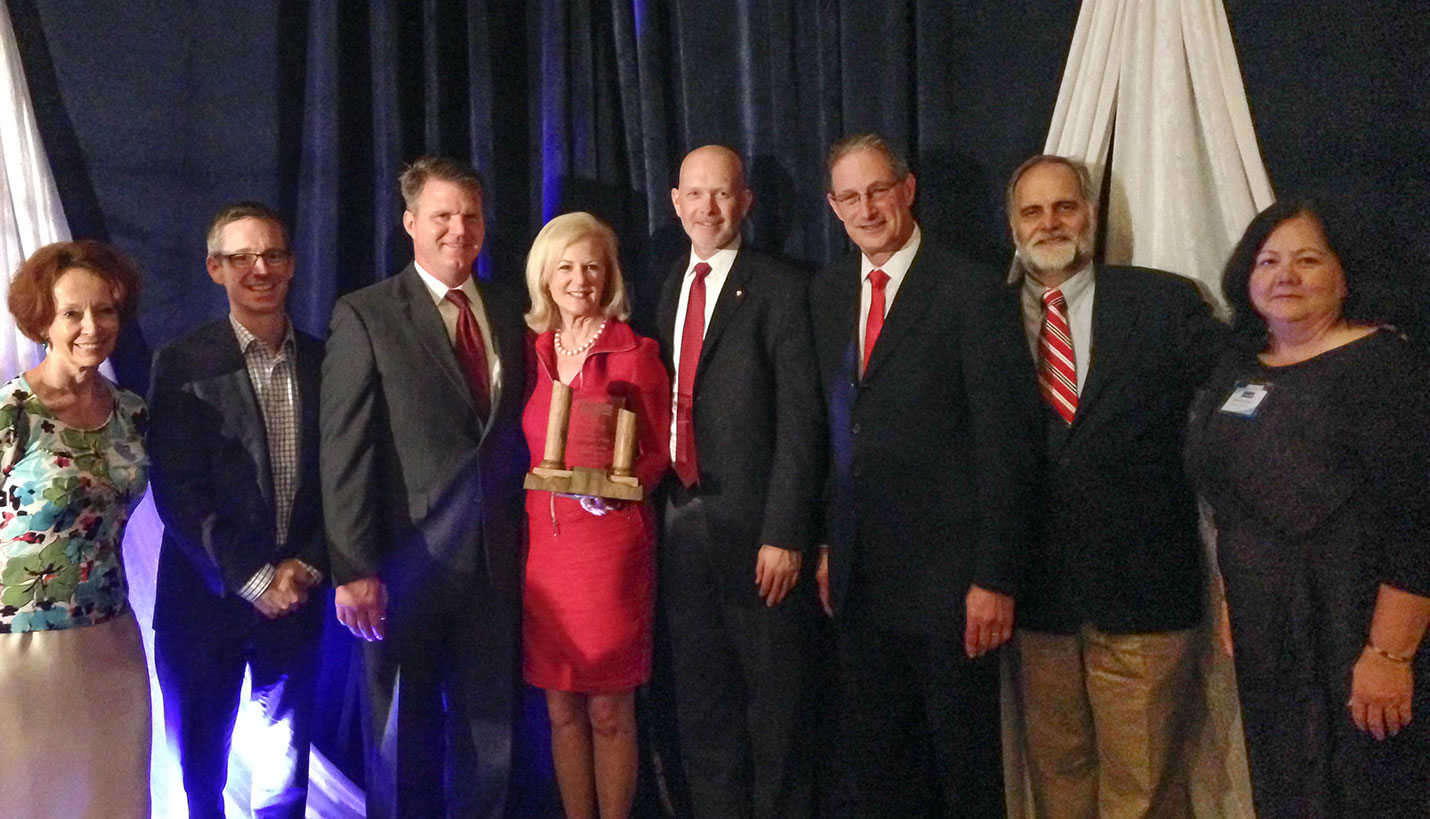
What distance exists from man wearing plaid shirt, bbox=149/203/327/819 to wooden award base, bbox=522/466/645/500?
622 mm

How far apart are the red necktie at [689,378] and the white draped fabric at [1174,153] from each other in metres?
0.97

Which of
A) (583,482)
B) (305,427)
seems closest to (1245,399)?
(583,482)

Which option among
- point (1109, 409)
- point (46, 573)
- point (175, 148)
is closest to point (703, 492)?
point (1109, 409)

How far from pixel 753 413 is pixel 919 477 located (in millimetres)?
395

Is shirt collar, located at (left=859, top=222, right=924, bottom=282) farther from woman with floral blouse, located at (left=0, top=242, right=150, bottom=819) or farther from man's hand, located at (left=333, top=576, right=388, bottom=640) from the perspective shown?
woman with floral blouse, located at (left=0, top=242, right=150, bottom=819)

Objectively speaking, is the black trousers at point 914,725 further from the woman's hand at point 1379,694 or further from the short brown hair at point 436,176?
A: the short brown hair at point 436,176

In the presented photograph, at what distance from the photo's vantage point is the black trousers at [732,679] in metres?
2.05

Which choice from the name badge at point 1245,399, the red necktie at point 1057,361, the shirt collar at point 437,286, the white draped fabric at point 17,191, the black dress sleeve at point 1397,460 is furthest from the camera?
the white draped fabric at point 17,191

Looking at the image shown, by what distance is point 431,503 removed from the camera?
2.02 metres

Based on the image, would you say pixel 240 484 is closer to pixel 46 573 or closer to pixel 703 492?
pixel 46 573

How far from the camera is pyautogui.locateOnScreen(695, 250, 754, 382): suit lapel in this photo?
2.06 meters

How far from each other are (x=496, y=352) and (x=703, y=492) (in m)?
0.60

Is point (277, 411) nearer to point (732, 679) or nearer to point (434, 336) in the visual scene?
point (434, 336)

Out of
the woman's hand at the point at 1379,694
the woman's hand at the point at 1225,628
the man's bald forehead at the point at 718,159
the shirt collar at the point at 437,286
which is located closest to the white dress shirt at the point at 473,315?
the shirt collar at the point at 437,286
